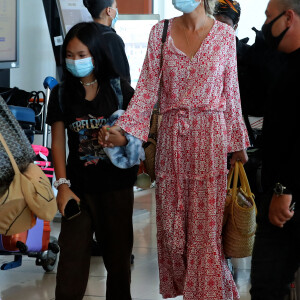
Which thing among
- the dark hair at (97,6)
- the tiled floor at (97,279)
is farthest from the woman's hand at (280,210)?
the dark hair at (97,6)

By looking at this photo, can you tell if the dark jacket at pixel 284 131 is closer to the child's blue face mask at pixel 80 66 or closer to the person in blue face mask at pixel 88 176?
the person in blue face mask at pixel 88 176

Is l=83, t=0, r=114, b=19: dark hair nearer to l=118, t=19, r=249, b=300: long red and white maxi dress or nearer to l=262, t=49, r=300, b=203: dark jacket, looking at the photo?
l=118, t=19, r=249, b=300: long red and white maxi dress

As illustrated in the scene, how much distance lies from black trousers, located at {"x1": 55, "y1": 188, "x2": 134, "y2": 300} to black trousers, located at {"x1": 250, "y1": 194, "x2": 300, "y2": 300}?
32.6 inches

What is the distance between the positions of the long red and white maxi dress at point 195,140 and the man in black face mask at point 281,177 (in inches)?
28.4

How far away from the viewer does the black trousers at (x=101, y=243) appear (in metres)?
3.02

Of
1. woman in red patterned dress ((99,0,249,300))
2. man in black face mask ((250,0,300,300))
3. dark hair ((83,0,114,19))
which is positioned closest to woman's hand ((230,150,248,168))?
woman in red patterned dress ((99,0,249,300))

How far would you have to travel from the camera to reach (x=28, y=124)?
452 cm

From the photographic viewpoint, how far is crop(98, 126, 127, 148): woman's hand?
2.99m

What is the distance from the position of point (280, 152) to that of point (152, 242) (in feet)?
11.5

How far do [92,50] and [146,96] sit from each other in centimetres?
33

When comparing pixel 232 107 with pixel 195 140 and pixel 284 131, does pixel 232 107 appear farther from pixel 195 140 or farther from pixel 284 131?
pixel 284 131

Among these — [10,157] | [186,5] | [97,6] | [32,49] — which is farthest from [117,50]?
[32,49]

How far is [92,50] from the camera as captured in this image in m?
3.12

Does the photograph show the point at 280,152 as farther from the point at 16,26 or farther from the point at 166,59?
the point at 16,26
